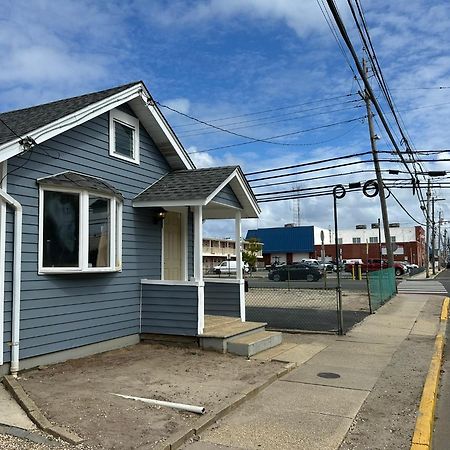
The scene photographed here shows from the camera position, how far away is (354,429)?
5301 mm

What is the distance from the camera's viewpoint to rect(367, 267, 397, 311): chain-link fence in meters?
17.5

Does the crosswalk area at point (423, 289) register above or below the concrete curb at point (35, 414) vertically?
below

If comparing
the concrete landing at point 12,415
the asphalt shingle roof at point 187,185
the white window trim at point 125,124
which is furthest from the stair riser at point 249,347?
the white window trim at point 125,124

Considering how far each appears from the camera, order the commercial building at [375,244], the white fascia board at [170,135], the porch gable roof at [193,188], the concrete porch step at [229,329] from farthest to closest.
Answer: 1. the commercial building at [375,244]
2. the white fascia board at [170,135]
3. the porch gable roof at [193,188]
4. the concrete porch step at [229,329]

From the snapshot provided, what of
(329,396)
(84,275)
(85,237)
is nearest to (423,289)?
(329,396)

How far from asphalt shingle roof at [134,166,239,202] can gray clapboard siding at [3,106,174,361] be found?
0.84 feet

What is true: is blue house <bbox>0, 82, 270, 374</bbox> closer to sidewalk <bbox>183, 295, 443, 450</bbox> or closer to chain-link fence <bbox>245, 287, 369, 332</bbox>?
sidewalk <bbox>183, 295, 443, 450</bbox>

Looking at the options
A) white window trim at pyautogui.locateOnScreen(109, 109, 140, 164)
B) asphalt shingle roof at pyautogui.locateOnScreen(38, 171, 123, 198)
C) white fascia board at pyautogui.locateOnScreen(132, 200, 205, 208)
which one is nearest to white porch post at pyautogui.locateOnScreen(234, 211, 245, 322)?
white fascia board at pyautogui.locateOnScreen(132, 200, 205, 208)

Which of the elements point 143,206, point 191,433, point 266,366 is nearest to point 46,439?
point 191,433

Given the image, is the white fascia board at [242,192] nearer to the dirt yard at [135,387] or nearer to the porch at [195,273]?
the porch at [195,273]

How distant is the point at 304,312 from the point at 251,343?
770 cm

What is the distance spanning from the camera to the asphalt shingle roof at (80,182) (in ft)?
25.8

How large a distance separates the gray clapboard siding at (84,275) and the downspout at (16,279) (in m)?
0.07

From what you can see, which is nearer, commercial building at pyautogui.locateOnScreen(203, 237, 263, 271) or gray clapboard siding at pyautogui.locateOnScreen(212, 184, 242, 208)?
gray clapboard siding at pyautogui.locateOnScreen(212, 184, 242, 208)
